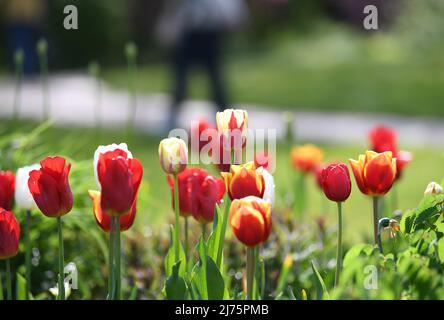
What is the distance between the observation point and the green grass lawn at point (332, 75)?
38.4 feet

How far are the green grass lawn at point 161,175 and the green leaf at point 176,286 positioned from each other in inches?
46.9

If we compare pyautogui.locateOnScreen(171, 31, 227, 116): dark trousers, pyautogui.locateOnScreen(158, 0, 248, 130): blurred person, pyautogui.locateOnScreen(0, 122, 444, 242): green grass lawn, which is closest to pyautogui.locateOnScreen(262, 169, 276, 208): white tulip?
pyautogui.locateOnScreen(0, 122, 444, 242): green grass lawn

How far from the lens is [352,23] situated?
18.0 metres

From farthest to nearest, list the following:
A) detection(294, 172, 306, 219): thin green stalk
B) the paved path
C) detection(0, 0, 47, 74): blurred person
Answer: detection(0, 0, 47, 74): blurred person < the paved path < detection(294, 172, 306, 219): thin green stalk

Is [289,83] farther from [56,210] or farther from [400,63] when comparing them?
[56,210]

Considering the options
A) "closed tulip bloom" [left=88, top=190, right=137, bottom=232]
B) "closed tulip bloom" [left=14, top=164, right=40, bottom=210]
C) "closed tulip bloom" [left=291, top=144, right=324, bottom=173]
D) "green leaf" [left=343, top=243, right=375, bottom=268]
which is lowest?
"green leaf" [left=343, top=243, right=375, bottom=268]

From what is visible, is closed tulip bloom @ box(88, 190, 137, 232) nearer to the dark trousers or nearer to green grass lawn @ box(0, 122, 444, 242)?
green grass lawn @ box(0, 122, 444, 242)

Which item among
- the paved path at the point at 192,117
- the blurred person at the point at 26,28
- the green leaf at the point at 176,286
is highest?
the blurred person at the point at 26,28

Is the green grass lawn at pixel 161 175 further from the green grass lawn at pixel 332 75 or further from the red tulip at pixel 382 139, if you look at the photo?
the green grass lawn at pixel 332 75

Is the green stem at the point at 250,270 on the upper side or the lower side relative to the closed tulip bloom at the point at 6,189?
lower

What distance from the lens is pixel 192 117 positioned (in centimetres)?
1030

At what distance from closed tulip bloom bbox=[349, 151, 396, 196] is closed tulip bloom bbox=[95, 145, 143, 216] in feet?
1.53

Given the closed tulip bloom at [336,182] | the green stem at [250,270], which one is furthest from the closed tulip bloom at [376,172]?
the green stem at [250,270]

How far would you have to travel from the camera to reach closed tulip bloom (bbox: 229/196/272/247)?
189cm
